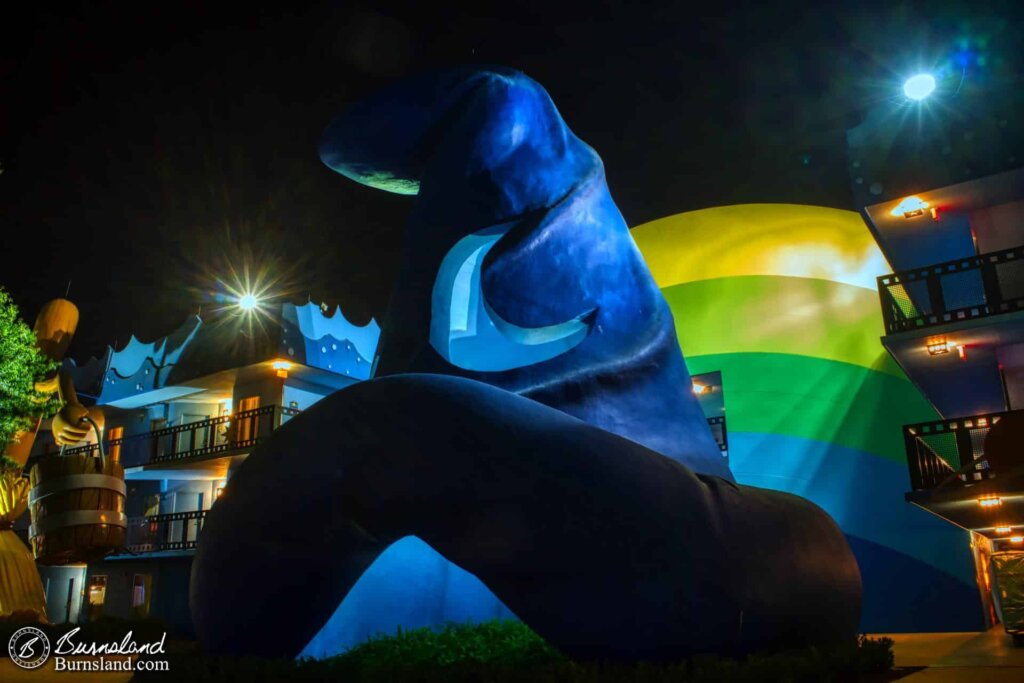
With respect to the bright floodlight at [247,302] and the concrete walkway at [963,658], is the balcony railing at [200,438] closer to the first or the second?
the bright floodlight at [247,302]

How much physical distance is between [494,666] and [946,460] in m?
12.2

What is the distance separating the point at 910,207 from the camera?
1725cm

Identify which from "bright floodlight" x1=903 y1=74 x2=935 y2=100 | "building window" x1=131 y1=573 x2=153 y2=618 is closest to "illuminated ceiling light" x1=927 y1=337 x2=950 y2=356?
"bright floodlight" x1=903 y1=74 x2=935 y2=100

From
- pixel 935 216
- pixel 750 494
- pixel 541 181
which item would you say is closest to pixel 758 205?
pixel 935 216

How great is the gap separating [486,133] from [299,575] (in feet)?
19.4

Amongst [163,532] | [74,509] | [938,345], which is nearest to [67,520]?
[74,509]

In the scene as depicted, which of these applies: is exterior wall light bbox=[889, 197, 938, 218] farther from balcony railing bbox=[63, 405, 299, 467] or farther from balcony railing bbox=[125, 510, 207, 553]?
balcony railing bbox=[125, 510, 207, 553]

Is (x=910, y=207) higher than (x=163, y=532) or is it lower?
higher

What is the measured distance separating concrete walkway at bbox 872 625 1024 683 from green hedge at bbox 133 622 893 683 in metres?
1.05

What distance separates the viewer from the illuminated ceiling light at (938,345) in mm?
15578

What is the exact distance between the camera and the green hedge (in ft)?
19.0

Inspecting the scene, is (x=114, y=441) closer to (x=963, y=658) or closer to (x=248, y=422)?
(x=248, y=422)

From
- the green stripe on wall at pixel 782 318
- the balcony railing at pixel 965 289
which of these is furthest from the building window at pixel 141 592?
the balcony railing at pixel 965 289

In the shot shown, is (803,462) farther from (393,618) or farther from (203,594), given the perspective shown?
(203,594)
